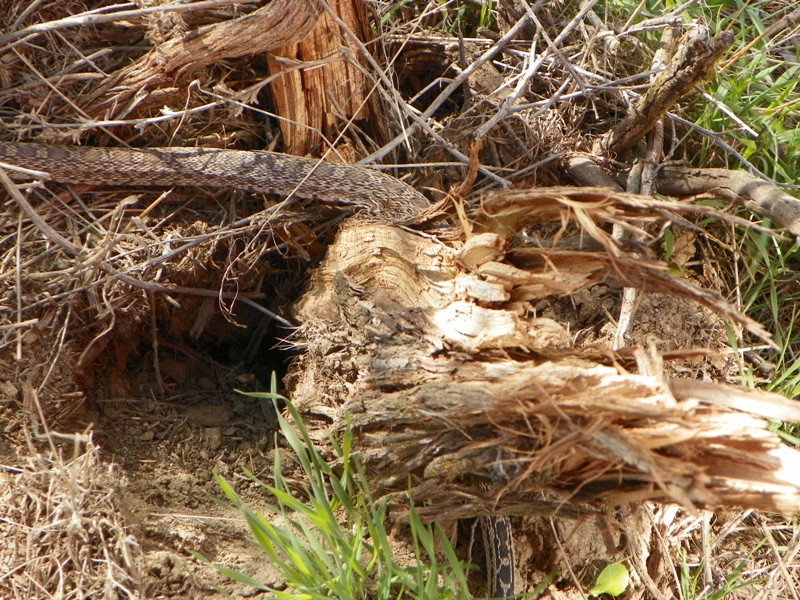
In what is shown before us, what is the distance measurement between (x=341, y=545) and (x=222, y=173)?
4.50ft

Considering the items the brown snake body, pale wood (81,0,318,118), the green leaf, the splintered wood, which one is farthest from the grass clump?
pale wood (81,0,318,118)

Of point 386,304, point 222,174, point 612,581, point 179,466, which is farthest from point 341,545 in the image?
point 222,174

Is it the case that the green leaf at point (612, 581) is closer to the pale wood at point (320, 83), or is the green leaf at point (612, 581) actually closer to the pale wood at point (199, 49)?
the pale wood at point (320, 83)

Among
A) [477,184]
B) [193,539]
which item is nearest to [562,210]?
[477,184]

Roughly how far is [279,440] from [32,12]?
177cm

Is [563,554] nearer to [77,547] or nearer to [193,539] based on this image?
[193,539]

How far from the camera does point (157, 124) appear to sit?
98.9 inches

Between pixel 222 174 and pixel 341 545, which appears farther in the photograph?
pixel 222 174

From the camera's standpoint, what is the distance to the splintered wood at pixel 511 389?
1453 millimetres

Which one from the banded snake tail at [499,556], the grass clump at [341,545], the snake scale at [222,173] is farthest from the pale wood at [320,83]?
the banded snake tail at [499,556]

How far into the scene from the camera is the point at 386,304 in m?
1.98

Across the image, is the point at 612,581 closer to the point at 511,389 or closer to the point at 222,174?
the point at 511,389

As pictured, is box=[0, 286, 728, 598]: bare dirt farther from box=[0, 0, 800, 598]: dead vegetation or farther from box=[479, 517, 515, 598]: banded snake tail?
box=[479, 517, 515, 598]: banded snake tail

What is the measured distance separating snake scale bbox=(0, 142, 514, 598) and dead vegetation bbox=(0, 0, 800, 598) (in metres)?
0.07
